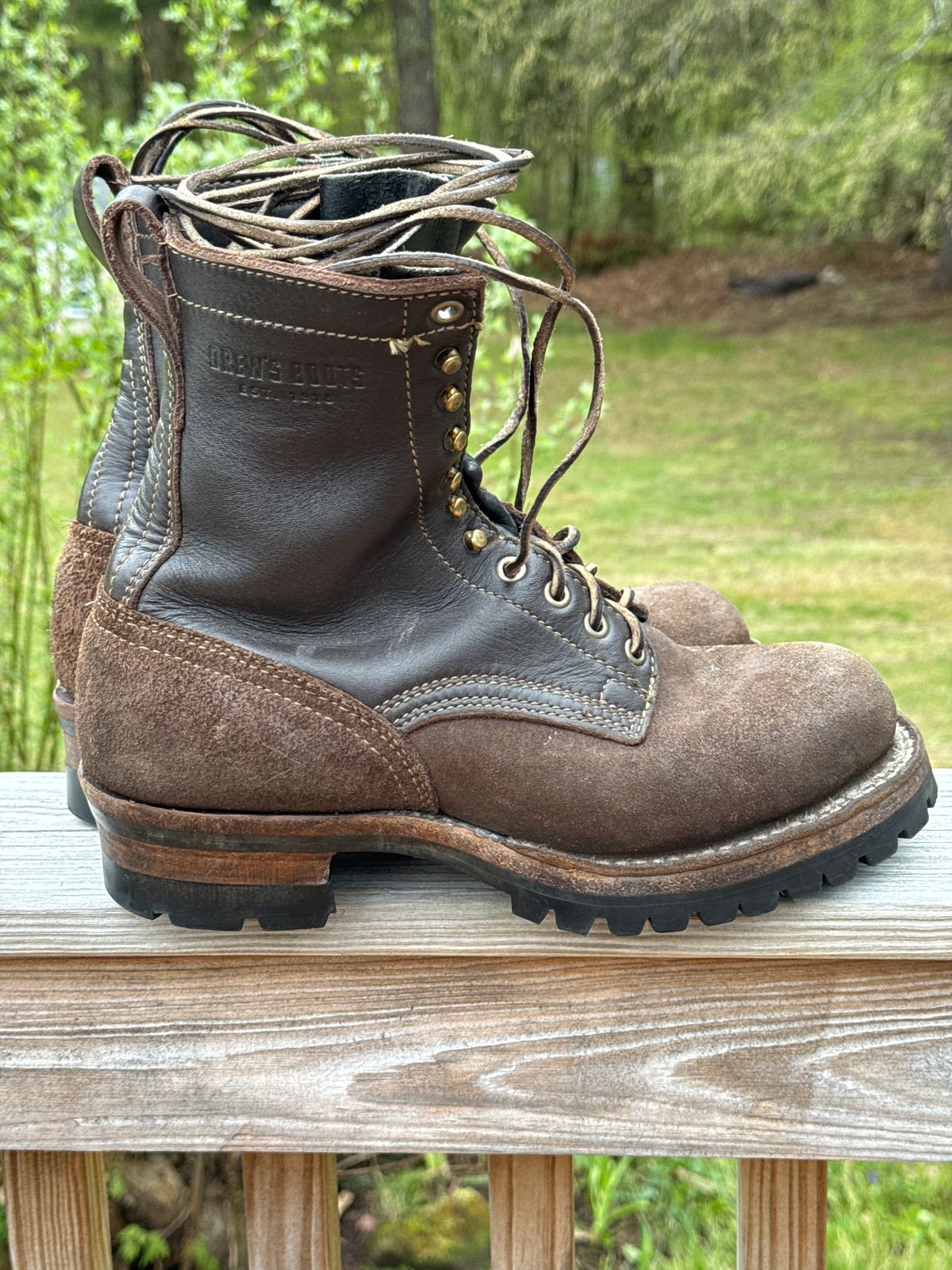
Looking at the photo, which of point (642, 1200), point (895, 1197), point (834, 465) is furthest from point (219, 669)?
point (834, 465)

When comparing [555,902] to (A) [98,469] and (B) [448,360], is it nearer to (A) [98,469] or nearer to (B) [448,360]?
(B) [448,360]

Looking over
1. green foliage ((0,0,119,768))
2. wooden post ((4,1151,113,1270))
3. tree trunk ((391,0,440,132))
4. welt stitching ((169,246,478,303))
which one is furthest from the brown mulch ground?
wooden post ((4,1151,113,1270))

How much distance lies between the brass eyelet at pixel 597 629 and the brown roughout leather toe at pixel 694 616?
0.24 m

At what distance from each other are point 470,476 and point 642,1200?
1473mm

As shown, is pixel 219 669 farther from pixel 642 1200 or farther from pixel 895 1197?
pixel 895 1197

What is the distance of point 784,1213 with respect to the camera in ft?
3.76

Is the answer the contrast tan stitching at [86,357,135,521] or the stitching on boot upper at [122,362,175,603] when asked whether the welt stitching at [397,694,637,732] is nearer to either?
the stitching on boot upper at [122,362,175,603]

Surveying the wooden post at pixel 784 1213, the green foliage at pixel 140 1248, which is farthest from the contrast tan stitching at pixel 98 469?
the green foliage at pixel 140 1248

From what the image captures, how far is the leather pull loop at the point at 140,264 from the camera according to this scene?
0.99m

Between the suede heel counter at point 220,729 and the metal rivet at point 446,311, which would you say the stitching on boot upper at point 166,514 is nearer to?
the suede heel counter at point 220,729

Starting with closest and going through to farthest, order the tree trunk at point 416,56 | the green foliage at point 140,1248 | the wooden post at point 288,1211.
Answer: the wooden post at point 288,1211 → the green foliage at point 140,1248 → the tree trunk at point 416,56

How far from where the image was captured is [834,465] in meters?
7.82

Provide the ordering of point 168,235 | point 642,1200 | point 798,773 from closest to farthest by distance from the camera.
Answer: point 168,235, point 798,773, point 642,1200

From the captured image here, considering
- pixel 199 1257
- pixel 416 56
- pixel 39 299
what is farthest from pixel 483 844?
pixel 416 56
